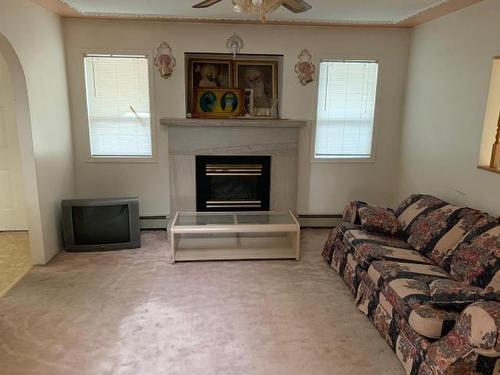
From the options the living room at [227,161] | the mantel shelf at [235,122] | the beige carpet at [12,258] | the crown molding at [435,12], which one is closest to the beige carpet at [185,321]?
the living room at [227,161]

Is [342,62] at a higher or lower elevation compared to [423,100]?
higher

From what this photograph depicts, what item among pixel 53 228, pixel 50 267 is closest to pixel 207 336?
pixel 50 267

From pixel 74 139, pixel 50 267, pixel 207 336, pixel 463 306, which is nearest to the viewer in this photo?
pixel 463 306

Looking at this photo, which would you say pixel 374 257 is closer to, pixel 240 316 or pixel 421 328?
pixel 421 328

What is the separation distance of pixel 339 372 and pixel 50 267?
9.19 feet

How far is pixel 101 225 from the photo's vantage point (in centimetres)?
403

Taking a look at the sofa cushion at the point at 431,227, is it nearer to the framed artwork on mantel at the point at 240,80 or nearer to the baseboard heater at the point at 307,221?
the baseboard heater at the point at 307,221

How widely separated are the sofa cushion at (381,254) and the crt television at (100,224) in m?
2.31

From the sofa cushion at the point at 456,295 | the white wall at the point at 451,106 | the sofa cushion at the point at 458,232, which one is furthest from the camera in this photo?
the white wall at the point at 451,106

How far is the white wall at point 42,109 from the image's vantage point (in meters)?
3.23

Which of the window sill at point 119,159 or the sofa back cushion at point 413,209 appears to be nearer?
the sofa back cushion at point 413,209

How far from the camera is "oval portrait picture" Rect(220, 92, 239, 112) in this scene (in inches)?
181

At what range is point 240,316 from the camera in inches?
112

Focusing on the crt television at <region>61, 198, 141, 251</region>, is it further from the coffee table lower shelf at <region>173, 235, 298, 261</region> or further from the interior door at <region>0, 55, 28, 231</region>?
the interior door at <region>0, 55, 28, 231</region>
